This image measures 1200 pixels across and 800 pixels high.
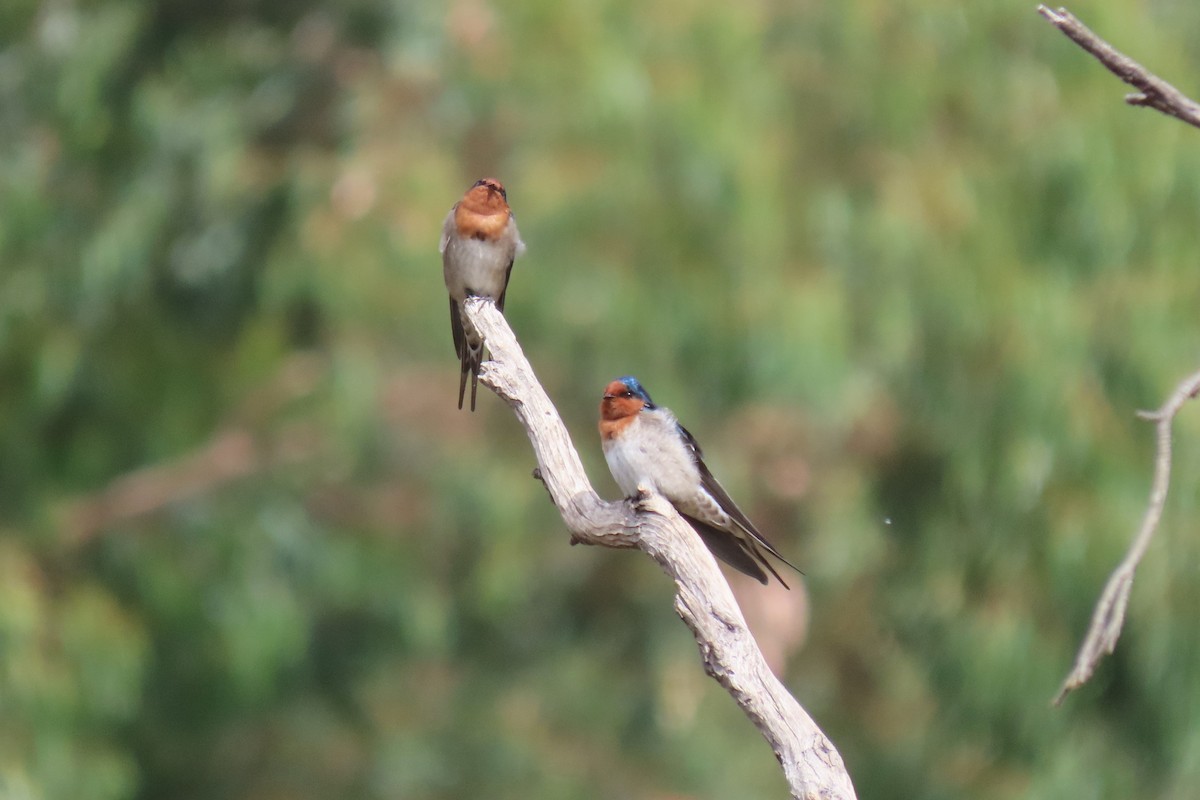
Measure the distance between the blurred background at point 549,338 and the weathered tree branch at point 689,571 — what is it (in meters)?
4.25

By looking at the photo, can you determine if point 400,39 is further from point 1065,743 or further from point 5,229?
point 1065,743

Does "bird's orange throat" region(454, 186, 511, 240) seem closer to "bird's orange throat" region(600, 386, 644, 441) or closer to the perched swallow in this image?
the perched swallow

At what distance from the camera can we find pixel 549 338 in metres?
7.98

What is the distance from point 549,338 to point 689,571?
495 cm

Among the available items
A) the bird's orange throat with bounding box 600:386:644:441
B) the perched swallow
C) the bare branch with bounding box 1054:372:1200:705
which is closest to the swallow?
the bird's orange throat with bounding box 600:386:644:441

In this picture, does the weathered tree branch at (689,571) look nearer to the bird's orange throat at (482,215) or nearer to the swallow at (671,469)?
the swallow at (671,469)

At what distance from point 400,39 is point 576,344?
6.59ft

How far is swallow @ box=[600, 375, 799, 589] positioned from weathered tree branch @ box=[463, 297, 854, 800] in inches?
30.2

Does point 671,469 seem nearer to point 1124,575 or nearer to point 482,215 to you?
point 482,215

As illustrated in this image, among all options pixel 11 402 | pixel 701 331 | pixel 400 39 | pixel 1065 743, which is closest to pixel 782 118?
pixel 701 331

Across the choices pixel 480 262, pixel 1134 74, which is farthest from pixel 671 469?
pixel 1134 74

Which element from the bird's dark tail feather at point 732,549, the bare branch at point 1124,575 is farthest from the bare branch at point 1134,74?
the bird's dark tail feather at point 732,549

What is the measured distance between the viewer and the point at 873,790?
31.2 ft

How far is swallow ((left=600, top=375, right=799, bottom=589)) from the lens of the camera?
172 inches
